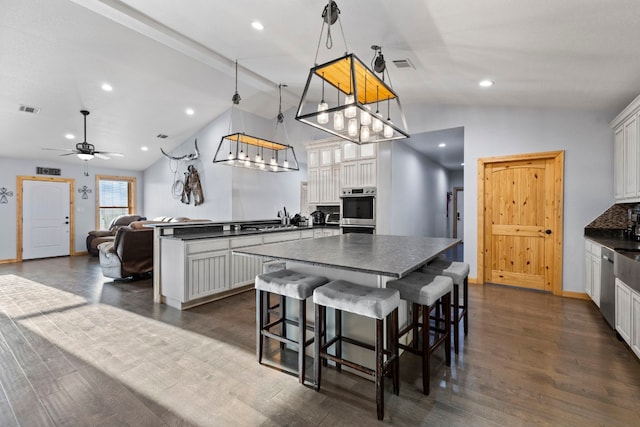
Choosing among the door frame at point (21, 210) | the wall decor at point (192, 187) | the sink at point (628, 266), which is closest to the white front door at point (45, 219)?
the door frame at point (21, 210)

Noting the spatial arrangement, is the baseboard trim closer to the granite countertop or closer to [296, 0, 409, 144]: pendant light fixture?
the granite countertop

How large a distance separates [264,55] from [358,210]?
2.95 meters

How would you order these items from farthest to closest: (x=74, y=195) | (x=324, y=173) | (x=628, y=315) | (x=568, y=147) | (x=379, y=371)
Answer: (x=74, y=195) → (x=324, y=173) → (x=568, y=147) → (x=628, y=315) → (x=379, y=371)

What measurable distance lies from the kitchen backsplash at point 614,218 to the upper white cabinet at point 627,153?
8.0 inches

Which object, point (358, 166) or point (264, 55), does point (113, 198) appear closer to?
point (264, 55)

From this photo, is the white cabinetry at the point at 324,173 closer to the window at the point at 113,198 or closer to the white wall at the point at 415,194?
the white wall at the point at 415,194

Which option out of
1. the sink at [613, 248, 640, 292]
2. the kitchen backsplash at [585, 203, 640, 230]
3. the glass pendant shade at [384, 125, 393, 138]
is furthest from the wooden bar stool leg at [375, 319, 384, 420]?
the kitchen backsplash at [585, 203, 640, 230]

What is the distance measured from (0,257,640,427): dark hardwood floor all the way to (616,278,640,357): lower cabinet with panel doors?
6.2 inches

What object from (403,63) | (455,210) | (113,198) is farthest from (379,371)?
(113,198)

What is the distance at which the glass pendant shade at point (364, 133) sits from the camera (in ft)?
9.15

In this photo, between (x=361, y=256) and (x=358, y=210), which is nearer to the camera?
(x=361, y=256)

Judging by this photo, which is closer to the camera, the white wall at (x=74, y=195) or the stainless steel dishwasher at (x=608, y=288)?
the stainless steel dishwasher at (x=608, y=288)

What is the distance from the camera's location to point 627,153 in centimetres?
332

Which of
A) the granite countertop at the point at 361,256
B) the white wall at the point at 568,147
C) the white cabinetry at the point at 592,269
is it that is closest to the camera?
the granite countertop at the point at 361,256
